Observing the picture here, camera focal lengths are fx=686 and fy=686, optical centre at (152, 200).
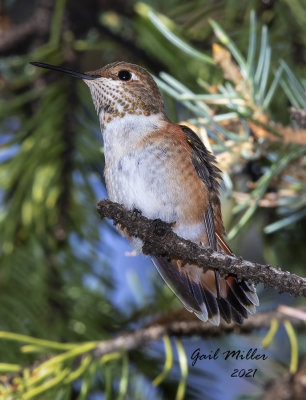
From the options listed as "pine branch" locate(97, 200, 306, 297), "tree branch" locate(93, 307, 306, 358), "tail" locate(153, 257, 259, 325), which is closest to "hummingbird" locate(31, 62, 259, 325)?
"tail" locate(153, 257, 259, 325)

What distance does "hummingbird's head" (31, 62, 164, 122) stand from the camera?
2623mm

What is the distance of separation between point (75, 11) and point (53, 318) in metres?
1.28

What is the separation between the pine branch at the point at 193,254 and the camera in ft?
4.77

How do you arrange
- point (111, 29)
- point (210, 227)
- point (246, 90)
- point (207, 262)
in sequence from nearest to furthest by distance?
point (207, 262), point (246, 90), point (210, 227), point (111, 29)

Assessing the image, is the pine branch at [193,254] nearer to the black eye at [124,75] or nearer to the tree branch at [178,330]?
the tree branch at [178,330]

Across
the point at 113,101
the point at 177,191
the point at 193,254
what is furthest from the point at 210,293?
the point at 113,101

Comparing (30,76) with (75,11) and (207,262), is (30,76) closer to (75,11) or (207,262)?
(75,11)

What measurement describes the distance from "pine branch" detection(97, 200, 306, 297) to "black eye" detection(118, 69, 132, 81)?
110cm

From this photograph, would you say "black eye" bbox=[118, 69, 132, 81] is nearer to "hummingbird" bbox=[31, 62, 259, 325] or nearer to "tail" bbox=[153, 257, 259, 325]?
"hummingbird" bbox=[31, 62, 259, 325]

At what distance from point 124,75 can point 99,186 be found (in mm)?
542

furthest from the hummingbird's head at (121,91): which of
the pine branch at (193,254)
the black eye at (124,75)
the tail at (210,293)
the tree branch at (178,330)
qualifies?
the pine branch at (193,254)

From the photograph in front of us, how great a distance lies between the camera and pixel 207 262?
5.23 ft

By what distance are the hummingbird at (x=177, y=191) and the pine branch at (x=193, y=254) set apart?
1.78 feet

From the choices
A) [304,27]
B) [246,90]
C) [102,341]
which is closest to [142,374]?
[102,341]
